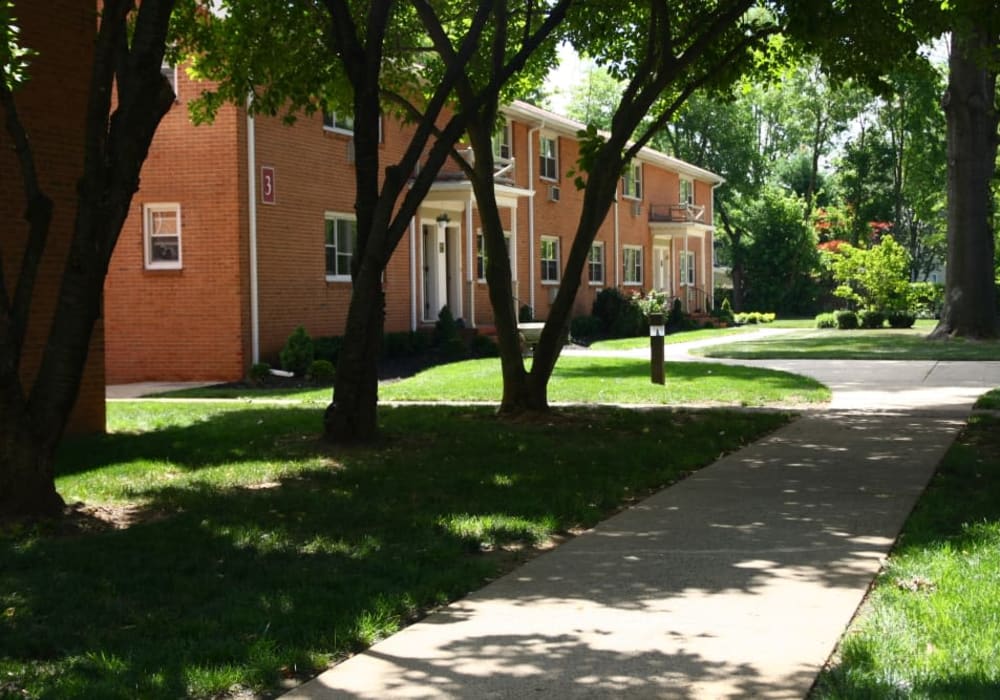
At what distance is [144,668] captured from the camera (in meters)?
4.89

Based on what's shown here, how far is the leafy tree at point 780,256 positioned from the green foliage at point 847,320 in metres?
18.8

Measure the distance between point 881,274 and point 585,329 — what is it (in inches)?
447

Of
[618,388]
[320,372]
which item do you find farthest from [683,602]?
[320,372]

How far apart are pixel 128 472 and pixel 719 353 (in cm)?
1799

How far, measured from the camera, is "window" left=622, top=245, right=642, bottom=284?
4200cm

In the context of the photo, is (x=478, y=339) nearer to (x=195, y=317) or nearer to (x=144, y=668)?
(x=195, y=317)

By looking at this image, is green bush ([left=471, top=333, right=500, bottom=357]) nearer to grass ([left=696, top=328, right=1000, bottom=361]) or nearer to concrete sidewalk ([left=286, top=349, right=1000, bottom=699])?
grass ([left=696, top=328, right=1000, bottom=361])

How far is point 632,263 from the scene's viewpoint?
42.7 m

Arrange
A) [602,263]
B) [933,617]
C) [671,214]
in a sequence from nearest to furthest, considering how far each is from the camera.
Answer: [933,617] < [602,263] < [671,214]

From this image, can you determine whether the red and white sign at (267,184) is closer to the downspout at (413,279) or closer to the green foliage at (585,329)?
the downspout at (413,279)

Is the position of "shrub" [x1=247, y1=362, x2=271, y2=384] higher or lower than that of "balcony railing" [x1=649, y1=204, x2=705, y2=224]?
lower

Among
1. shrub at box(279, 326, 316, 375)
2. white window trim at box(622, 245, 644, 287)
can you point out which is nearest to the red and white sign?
shrub at box(279, 326, 316, 375)

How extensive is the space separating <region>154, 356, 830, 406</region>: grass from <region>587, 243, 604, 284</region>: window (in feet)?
56.0

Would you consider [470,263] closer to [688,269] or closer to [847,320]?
[847,320]
